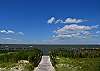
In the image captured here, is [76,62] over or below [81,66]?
over

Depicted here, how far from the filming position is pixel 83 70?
970 inches

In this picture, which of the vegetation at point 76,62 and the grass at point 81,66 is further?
the vegetation at point 76,62

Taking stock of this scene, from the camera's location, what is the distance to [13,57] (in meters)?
49.4

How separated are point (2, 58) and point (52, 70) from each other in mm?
15410

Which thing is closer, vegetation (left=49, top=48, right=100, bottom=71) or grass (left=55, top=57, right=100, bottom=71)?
grass (left=55, top=57, right=100, bottom=71)

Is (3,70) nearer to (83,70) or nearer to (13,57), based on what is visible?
(83,70)

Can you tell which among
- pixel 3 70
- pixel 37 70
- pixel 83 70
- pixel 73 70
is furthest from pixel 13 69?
pixel 83 70

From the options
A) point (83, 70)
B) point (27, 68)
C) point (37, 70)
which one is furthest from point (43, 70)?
point (83, 70)

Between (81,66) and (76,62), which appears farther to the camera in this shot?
(76,62)

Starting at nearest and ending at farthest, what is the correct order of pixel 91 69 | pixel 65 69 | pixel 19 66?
pixel 91 69 → pixel 65 69 → pixel 19 66

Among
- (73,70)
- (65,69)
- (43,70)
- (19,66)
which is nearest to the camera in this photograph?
(73,70)

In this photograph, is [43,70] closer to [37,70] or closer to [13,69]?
[37,70]

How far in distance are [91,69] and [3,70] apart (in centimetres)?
1340

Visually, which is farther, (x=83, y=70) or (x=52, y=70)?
(x=52, y=70)
